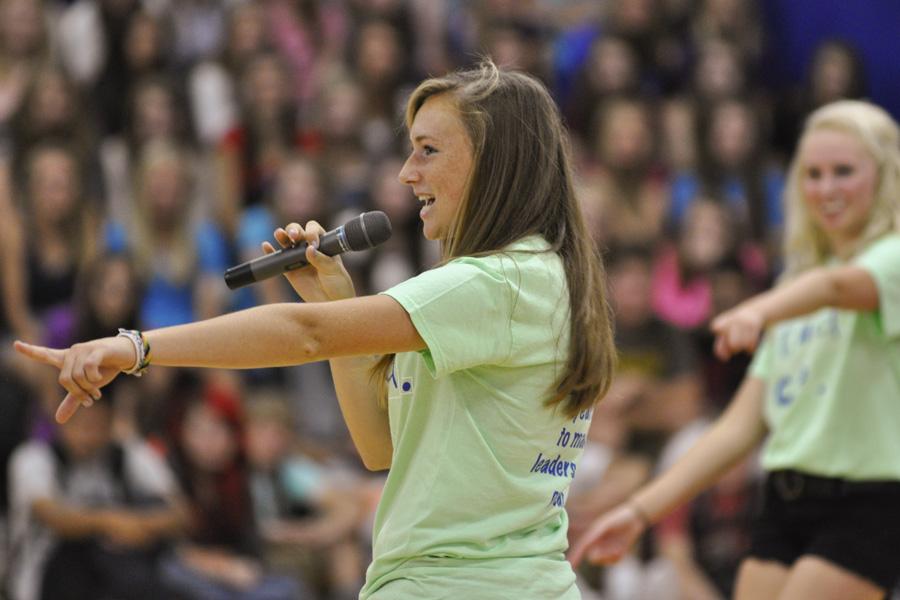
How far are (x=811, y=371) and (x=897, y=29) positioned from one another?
18.8 feet

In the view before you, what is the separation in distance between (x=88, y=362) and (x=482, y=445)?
0.79 m

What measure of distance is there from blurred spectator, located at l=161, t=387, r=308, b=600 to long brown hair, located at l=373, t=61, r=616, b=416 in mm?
3681

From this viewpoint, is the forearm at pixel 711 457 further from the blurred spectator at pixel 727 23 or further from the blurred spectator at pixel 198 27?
the blurred spectator at pixel 727 23

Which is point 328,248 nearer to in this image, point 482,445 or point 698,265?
point 482,445

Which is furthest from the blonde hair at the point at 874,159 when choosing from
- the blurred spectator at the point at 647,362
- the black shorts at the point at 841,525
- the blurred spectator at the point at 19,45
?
the blurred spectator at the point at 19,45

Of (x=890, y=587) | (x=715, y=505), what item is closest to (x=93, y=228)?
(x=715, y=505)

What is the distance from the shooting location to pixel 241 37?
313 inches

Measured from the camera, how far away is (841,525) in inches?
145

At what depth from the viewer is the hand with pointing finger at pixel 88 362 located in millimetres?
2246

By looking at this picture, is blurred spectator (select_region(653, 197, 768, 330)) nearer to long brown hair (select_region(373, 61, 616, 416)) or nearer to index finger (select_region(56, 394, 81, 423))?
long brown hair (select_region(373, 61, 616, 416))

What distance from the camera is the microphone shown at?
2814 millimetres

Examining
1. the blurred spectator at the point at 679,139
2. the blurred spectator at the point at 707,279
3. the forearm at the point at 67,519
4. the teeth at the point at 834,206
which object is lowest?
the forearm at the point at 67,519

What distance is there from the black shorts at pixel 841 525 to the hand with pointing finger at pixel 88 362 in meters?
2.13

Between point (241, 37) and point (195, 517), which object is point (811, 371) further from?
point (241, 37)
